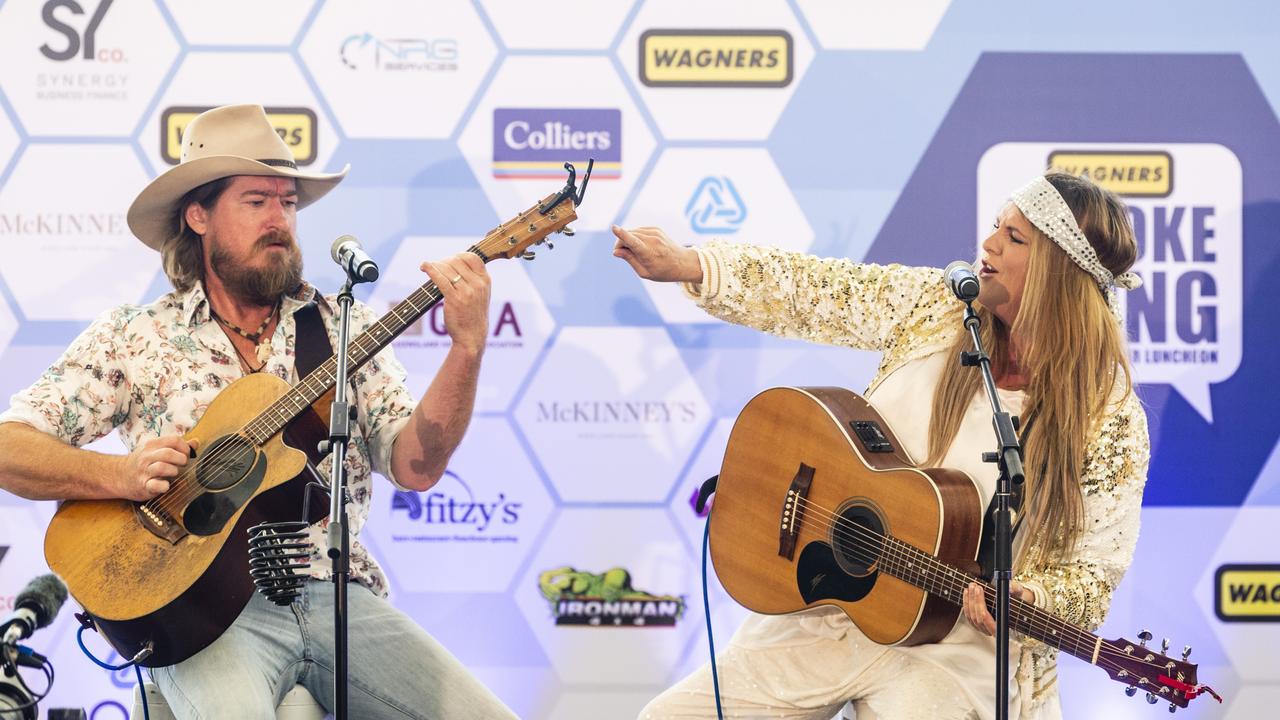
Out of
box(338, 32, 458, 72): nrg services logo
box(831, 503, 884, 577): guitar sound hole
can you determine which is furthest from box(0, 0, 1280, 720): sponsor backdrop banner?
box(831, 503, 884, 577): guitar sound hole

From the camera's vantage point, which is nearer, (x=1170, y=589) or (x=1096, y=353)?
(x=1096, y=353)

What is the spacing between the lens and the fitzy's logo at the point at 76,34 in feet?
14.0

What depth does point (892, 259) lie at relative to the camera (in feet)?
14.0

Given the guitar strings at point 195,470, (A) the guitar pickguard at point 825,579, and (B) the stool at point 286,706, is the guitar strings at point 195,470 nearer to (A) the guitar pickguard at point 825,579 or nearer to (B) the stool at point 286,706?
(B) the stool at point 286,706

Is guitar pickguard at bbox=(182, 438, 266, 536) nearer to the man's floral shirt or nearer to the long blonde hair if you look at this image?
the man's floral shirt

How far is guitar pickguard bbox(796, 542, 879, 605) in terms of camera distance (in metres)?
2.86

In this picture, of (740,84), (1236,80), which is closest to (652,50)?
(740,84)

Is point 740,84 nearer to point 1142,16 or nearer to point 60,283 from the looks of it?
point 1142,16

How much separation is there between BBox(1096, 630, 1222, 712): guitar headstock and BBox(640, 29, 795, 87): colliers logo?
7.68 feet

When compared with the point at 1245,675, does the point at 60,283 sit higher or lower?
higher

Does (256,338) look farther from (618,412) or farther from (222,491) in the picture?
(618,412)

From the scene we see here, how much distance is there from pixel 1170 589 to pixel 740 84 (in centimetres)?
231

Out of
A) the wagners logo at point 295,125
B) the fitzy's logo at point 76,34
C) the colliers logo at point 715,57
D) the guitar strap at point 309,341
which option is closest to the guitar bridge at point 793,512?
the guitar strap at point 309,341

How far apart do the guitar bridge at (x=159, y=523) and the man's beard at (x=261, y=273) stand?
633mm
